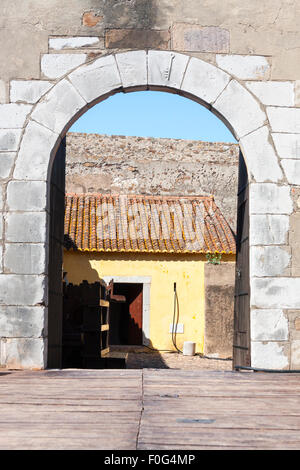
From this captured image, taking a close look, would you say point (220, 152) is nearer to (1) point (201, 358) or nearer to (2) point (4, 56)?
(1) point (201, 358)

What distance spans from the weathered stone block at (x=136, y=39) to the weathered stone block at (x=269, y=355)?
2.71 m

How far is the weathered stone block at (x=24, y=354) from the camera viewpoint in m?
4.55

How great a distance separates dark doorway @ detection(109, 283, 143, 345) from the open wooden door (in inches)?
283

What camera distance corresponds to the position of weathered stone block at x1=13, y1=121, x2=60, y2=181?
15.7 ft

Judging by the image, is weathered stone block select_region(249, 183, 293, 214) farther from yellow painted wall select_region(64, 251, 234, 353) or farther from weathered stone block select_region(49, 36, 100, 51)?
yellow painted wall select_region(64, 251, 234, 353)

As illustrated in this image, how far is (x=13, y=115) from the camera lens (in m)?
4.89

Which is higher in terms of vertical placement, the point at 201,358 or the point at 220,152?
the point at 220,152

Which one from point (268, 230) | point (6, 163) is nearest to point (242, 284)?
point (268, 230)

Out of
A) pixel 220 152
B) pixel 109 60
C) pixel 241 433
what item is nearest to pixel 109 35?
pixel 109 60

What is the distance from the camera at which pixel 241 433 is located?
2314 millimetres

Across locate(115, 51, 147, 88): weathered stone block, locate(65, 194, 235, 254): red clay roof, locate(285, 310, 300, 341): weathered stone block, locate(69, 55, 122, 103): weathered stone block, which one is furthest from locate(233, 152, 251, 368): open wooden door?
locate(65, 194, 235, 254): red clay roof

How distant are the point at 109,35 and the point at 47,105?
85 cm

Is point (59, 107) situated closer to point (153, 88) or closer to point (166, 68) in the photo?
point (153, 88)

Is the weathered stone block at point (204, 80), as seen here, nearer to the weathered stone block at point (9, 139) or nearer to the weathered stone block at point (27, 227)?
the weathered stone block at point (9, 139)
